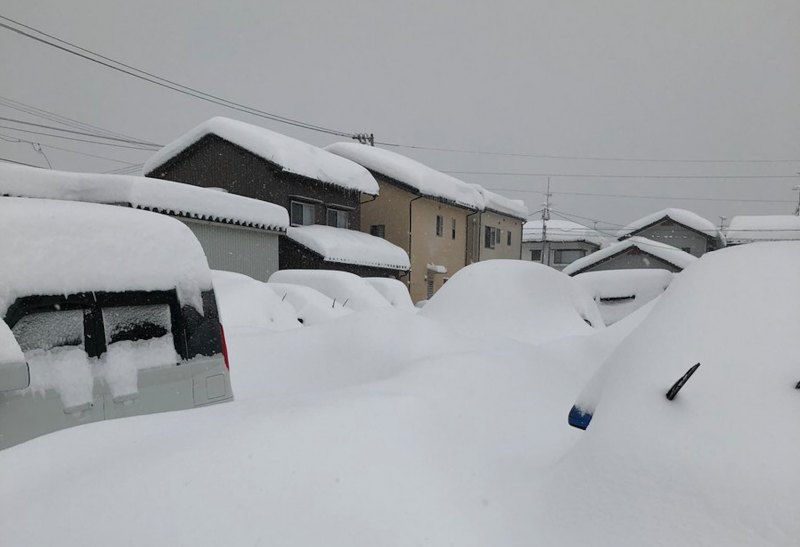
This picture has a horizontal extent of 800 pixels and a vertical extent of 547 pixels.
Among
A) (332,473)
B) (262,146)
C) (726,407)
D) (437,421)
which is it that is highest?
(262,146)

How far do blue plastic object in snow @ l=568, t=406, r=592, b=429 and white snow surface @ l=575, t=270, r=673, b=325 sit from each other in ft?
31.2

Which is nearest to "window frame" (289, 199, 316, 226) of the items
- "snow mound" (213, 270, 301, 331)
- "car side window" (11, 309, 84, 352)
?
"snow mound" (213, 270, 301, 331)

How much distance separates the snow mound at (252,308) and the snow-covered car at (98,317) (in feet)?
13.4

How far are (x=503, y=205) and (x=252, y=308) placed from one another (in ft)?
85.7

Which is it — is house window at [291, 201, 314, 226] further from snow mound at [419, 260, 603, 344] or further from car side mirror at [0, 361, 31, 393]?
car side mirror at [0, 361, 31, 393]

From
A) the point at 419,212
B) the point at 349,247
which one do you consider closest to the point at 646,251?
the point at 419,212

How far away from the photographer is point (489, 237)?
29750 millimetres

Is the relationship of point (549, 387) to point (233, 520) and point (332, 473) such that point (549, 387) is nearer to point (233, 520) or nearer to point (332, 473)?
point (332, 473)

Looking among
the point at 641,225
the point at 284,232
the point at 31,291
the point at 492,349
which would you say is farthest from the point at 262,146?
the point at 641,225

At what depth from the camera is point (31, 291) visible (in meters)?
2.11

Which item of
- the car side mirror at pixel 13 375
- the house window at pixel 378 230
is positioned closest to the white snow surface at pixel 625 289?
the car side mirror at pixel 13 375

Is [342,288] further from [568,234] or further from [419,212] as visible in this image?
[568,234]

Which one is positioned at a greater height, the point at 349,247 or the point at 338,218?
the point at 338,218

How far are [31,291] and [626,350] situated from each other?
3.05m
